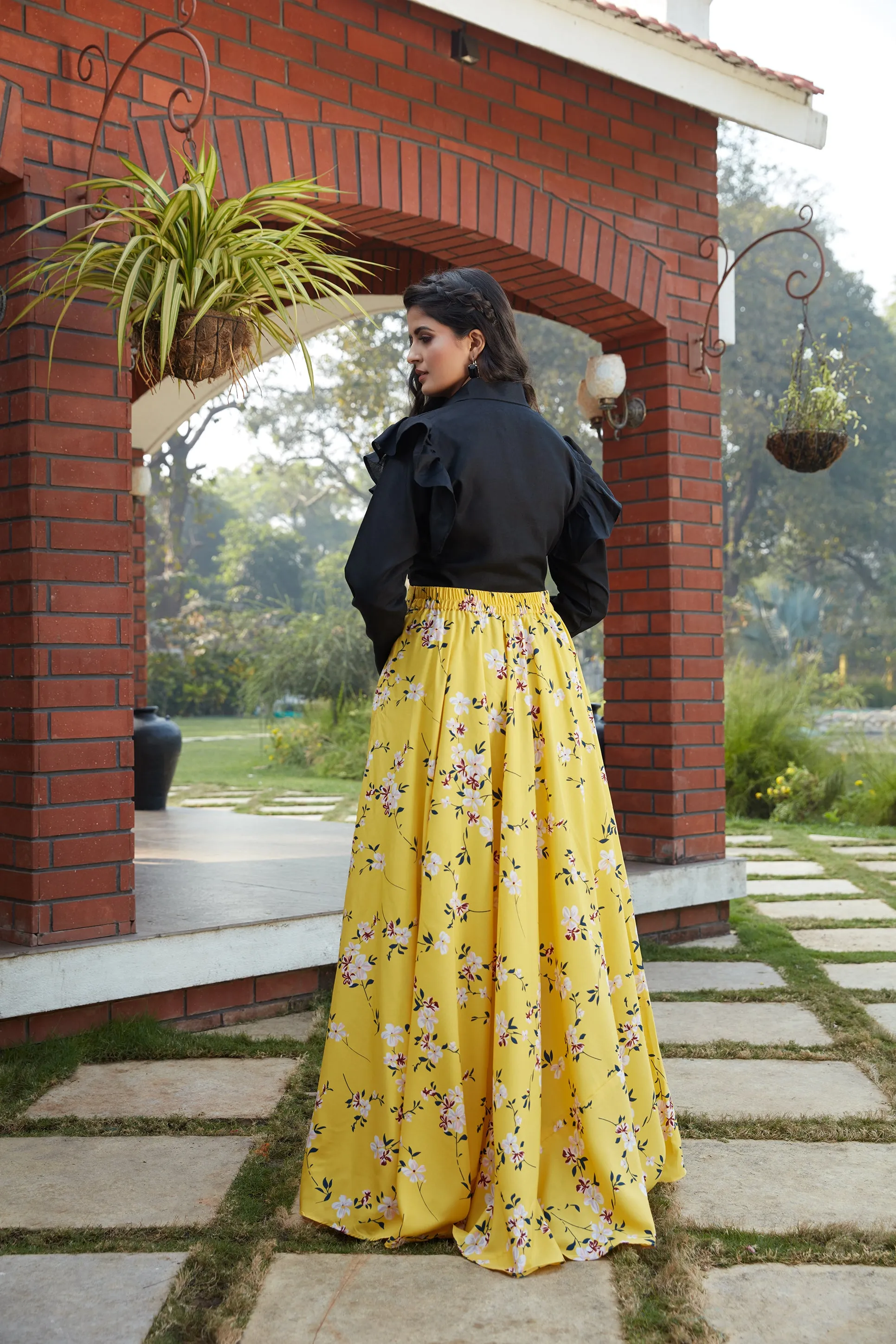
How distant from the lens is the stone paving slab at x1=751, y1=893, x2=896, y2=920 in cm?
540

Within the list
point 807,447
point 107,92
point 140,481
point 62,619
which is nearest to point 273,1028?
point 62,619

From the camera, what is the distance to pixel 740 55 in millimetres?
4695

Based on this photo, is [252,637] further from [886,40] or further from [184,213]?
[886,40]

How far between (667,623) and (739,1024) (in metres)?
1.69

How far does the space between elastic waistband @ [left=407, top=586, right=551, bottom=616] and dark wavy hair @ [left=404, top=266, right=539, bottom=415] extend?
370 mm

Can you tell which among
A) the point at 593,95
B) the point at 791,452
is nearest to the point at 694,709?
the point at 791,452

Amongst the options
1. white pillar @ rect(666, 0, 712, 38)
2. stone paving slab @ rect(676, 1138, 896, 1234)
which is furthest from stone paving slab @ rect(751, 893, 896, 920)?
white pillar @ rect(666, 0, 712, 38)

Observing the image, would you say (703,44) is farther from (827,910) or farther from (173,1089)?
(173,1089)

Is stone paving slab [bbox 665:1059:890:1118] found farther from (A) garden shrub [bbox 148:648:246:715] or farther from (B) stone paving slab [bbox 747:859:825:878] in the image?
(A) garden shrub [bbox 148:648:246:715]

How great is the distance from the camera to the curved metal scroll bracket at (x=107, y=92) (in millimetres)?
3133

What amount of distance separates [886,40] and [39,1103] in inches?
1453

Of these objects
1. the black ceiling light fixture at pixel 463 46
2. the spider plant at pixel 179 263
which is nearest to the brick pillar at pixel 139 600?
the black ceiling light fixture at pixel 463 46

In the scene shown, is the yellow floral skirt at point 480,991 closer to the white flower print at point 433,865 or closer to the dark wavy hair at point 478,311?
the white flower print at point 433,865

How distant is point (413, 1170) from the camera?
7.38ft
